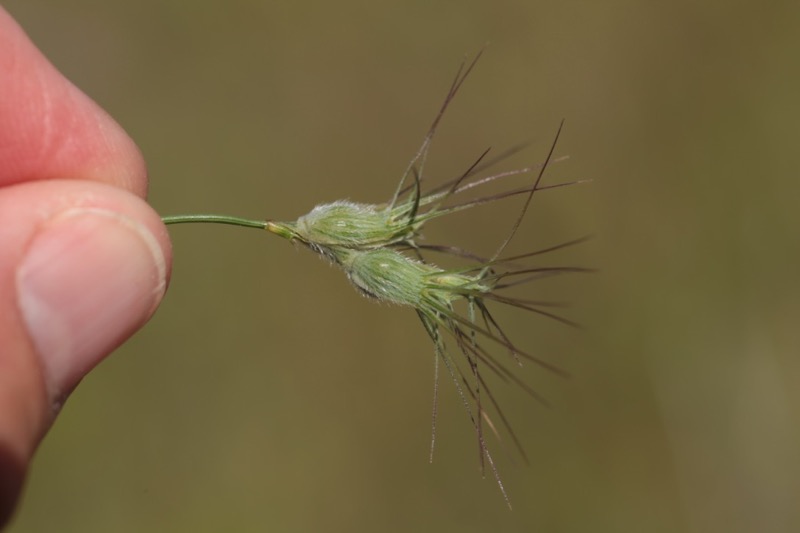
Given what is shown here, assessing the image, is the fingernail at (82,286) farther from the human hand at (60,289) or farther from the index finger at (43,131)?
the index finger at (43,131)

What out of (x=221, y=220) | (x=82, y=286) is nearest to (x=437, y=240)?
(x=221, y=220)

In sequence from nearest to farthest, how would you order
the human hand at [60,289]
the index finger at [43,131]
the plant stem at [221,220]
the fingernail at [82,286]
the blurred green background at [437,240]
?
the human hand at [60,289]
the fingernail at [82,286]
the plant stem at [221,220]
the index finger at [43,131]
the blurred green background at [437,240]

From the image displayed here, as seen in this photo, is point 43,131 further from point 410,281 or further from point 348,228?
point 410,281

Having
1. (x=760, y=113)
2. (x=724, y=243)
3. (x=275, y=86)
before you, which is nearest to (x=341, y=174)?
(x=275, y=86)

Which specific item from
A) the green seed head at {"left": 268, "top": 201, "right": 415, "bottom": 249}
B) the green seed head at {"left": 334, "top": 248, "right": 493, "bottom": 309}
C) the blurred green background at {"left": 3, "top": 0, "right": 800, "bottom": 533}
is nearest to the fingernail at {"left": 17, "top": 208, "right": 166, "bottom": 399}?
the green seed head at {"left": 268, "top": 201, "right": 415, "bottom": 249}

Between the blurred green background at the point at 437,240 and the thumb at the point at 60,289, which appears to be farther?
the blurred green background at the point at 437,240

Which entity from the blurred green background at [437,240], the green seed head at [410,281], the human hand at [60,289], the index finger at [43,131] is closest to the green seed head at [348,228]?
the green seed head at [410,281]

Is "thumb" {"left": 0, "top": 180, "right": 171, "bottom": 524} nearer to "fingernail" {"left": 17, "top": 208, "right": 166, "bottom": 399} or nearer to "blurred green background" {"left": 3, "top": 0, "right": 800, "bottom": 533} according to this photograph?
"fingernail" {"left": 17, "top": 208, "right": 166, "bottom": 399}
